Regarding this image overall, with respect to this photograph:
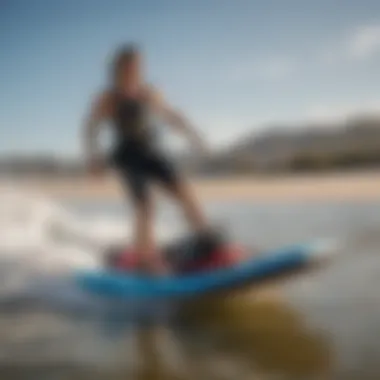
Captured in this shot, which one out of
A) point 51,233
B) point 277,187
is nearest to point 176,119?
point 277,187

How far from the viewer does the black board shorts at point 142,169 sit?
165 centimetres

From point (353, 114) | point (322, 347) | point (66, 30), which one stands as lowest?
point (322, 347)

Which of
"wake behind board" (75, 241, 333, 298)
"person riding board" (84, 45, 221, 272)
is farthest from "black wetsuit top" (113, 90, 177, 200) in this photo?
"wake behind board" (75, 241, 333, 298)

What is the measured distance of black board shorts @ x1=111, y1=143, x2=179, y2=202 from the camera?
1.65m

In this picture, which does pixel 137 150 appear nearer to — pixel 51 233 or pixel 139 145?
pixel 139 145

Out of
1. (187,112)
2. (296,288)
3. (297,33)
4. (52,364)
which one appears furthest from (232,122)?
(52,364)

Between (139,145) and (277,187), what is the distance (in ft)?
1.01

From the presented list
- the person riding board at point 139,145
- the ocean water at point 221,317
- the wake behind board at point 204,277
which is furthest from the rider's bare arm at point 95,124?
the wake behind board at point 204,277

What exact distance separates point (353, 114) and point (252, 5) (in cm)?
32

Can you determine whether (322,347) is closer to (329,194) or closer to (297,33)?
(329,194)

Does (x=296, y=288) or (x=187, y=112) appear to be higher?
(x=187, y=112)

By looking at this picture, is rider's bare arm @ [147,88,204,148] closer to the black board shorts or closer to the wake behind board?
the black board shorts

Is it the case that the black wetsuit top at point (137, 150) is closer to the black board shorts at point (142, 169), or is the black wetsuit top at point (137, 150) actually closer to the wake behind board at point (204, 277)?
the black board shorts at point (142, 169)

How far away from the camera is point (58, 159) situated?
169 cm
